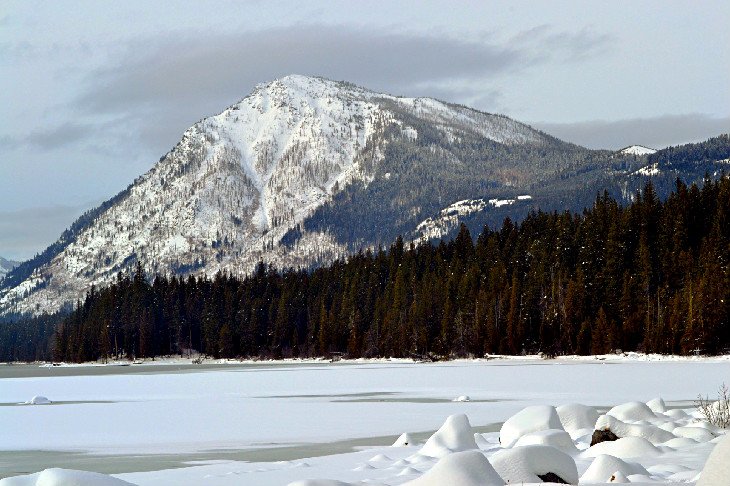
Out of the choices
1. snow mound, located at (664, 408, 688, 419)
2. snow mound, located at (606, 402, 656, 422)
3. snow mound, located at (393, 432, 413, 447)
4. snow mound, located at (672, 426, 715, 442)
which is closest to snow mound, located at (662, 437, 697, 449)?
snow mound, located at (672, 426, 715, 442)

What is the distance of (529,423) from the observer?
24.1 metres

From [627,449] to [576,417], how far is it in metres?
6.51

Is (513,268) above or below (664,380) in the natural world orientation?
above

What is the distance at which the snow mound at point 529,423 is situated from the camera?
77.8 feet

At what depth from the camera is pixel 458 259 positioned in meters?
139

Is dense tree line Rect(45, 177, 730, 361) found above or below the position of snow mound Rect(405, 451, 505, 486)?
above

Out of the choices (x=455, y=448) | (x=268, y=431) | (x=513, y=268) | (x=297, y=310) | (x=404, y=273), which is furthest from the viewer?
(x=297, y=310)

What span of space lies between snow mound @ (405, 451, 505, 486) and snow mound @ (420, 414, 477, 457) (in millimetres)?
8390

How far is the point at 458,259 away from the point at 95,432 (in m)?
110

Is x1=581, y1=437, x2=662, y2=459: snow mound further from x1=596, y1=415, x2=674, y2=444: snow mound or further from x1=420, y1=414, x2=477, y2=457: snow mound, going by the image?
x1=420, y1=414, x2=477, y2=457: snow mound

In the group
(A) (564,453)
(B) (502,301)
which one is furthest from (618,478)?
(B) (502,301)

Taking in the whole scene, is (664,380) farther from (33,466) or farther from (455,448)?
(33,466)

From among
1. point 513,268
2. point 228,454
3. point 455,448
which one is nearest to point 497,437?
point 455,448

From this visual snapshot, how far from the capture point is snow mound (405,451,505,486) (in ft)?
42.3
